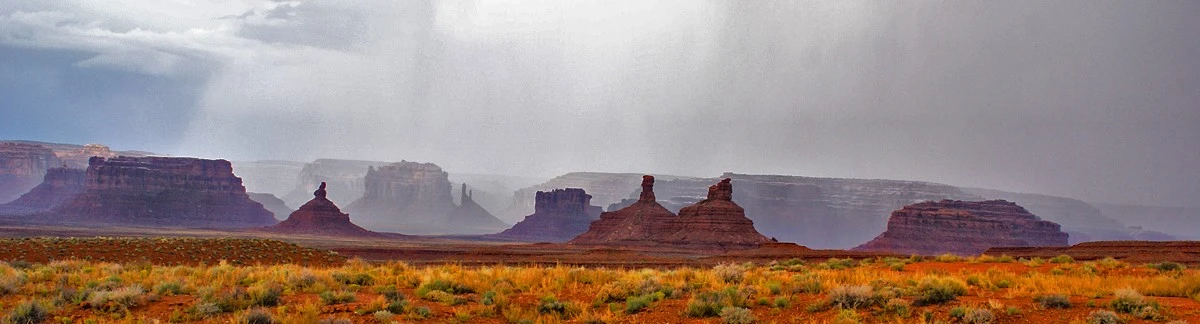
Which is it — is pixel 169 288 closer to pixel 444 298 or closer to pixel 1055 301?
pixel 444 298

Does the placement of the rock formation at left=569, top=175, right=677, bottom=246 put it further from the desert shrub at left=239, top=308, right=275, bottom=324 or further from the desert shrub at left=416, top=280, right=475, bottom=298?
the desert shrub at left=239, top=308, right=275, bottom=324

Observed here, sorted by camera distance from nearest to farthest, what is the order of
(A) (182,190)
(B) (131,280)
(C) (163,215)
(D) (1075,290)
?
(D) (1075,290), (B) (131,280), (C) (163,215), (A) (182,190)

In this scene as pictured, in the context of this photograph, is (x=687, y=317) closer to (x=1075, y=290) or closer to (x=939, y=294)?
(x=939, y=294)

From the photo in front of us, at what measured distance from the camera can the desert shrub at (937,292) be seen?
54.8ft

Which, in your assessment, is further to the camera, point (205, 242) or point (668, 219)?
point (668, 219)

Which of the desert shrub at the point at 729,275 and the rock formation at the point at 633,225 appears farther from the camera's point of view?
the rock formation at the point at 633,225

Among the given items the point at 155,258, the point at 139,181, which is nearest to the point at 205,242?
the point at 155,258

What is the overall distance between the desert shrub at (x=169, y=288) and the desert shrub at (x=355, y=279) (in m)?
3.39

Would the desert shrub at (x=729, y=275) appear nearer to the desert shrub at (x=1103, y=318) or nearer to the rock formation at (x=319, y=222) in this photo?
the desert shrub at (x=1103, y=318)

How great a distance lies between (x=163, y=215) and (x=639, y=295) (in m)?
186

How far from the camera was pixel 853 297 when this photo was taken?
16.7 m

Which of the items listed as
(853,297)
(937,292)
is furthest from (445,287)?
(937,292)

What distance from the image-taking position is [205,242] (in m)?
50.8

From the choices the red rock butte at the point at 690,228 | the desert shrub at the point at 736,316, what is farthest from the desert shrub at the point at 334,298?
the red rock butte at the point at 690,228
